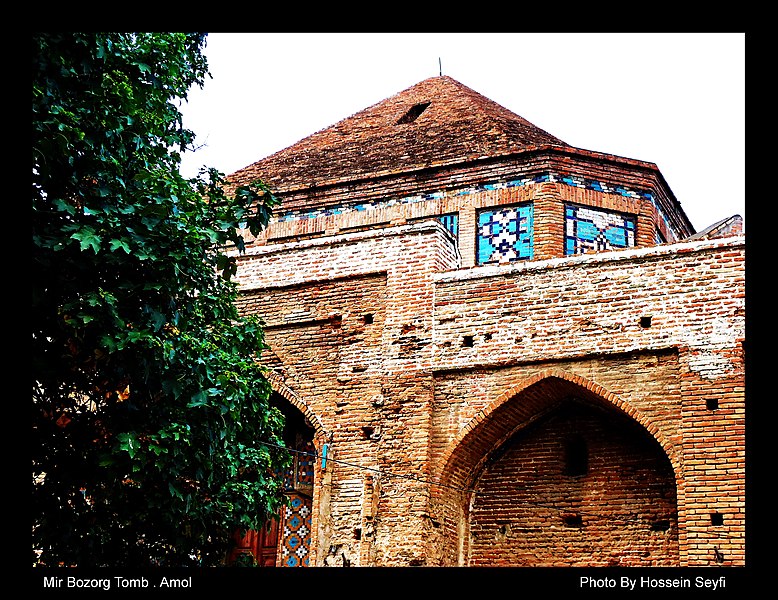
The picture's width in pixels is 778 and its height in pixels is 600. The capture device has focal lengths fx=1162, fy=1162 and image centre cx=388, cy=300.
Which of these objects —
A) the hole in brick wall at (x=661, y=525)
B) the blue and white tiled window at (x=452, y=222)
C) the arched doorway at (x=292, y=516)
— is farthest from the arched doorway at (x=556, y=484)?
the blue and white tiled window at (x=452, y=222)

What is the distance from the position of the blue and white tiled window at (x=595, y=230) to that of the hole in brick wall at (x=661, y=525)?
417cm

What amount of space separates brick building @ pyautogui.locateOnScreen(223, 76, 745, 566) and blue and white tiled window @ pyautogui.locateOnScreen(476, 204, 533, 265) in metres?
0.14

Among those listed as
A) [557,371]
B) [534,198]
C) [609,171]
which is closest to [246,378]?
[557,371]

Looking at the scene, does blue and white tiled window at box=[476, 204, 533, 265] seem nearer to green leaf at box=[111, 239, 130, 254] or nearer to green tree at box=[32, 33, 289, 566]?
green tree at box=[32, 33, 289, 566]

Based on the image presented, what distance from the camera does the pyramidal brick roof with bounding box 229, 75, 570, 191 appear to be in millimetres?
16609

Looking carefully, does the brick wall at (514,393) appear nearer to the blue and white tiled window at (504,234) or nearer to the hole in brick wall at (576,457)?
the hole in brick wall at (576,457)

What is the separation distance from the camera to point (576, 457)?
41.8 ft

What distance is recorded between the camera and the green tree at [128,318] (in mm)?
8141

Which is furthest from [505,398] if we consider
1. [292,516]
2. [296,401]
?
[292,516]

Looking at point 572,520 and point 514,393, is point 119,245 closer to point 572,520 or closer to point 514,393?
point 514,393

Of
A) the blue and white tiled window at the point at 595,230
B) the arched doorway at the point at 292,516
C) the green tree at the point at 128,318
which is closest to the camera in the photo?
the green tree at the point at 128,318

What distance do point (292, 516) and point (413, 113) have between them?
788cm

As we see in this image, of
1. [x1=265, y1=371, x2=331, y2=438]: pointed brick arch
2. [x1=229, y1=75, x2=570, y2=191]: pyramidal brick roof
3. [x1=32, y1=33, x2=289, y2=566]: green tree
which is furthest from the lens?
[x1=229, y1=75, x2=570, y2=191]: pyramidal brick roof

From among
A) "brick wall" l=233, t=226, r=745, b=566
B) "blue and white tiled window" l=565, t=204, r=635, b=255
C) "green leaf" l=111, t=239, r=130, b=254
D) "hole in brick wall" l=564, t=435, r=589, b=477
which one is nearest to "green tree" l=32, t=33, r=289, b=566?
"green leaf" l=111, t=239, r=130, b=254
